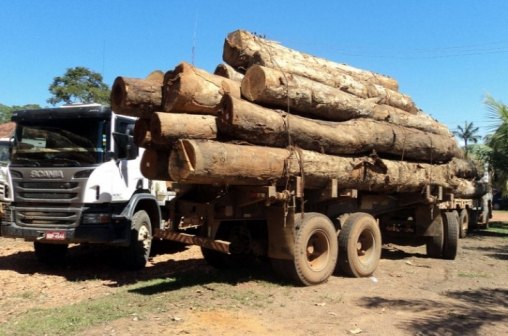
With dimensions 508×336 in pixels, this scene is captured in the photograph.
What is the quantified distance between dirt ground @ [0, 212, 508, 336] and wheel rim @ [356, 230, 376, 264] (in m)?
0.41

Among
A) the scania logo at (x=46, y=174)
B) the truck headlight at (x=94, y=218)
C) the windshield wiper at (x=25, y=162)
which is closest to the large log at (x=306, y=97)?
the truck headlight at (x=94, y=218)

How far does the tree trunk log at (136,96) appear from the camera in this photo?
7328 millimetres

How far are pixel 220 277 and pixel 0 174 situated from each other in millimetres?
6973

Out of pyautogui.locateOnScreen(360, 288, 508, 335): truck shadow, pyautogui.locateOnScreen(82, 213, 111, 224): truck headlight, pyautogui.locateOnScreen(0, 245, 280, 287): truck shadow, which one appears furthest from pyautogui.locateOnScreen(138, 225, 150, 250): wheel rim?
pyautogui.locateOnScreen(360, 288, 508, 335): truck shadow

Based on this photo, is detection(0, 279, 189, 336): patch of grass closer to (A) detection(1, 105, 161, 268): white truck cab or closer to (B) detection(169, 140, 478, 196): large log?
(B) detection(169, 140, 478, 196): large log

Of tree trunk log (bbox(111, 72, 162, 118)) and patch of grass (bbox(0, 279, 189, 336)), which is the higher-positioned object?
tree trunk log (bbox(111, 72, 162, 118))

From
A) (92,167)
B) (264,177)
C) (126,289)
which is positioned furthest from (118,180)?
(264,177)

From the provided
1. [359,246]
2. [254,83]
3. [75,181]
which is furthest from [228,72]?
[359,246]

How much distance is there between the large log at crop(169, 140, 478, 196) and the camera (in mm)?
6605

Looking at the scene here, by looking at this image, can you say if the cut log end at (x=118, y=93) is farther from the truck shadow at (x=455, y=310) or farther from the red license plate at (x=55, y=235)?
the truck shadow at (x=455, y=310)

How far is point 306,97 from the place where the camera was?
8.25m

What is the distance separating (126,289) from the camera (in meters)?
7.96

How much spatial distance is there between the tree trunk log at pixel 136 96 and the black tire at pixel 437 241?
7.85 metres

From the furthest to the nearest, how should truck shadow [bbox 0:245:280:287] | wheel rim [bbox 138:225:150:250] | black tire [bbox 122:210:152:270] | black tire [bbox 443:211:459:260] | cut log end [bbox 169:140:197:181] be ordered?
1. black tire [bbox 443:211:459:260]
2. wheel rim [bbox 138:225:150:250]
3. black tire [bbox 122:210:152:270]
4. truck shadow [bbox 0:245:280:287]
5. cut log end [bbox 169:140:197:181]
